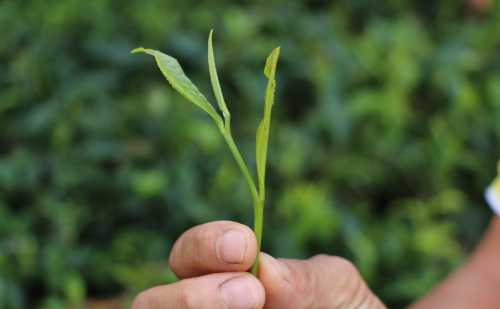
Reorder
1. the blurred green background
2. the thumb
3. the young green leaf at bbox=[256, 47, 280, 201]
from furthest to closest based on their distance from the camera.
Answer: the blurred green background
the thumb
the young green leaf at bbox=[256, 47, 280, 201]

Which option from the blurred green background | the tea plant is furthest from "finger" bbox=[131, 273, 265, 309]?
the blurred green background

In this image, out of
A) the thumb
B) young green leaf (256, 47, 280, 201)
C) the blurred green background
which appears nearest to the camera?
young green leaf (256, 47, 280, 201)

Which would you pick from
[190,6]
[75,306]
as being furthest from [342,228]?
[190,6]

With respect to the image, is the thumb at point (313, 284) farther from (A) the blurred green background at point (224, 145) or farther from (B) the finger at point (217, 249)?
(A) the blurred green background at point (224, 145)

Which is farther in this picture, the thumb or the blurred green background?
the blurred green background

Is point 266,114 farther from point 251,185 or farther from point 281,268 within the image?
point 281,268

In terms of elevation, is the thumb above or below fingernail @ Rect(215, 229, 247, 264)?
below

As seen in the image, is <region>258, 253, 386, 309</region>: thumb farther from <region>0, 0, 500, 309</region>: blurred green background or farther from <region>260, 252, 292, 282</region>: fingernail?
<region>0, 0, 500, 309</region>: blurred green background

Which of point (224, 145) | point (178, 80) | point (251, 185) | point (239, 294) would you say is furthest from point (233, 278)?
point (224, 145)
